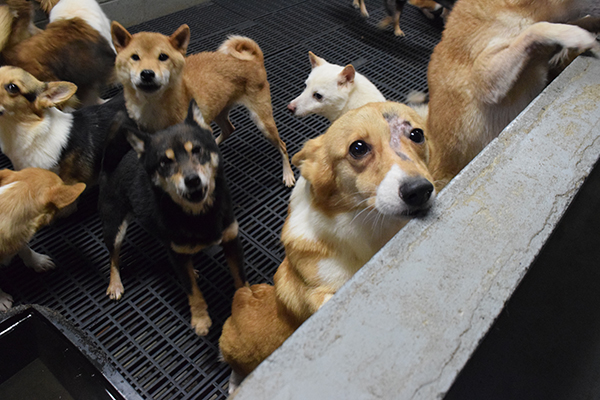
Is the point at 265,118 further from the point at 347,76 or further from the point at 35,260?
the point at 35,260

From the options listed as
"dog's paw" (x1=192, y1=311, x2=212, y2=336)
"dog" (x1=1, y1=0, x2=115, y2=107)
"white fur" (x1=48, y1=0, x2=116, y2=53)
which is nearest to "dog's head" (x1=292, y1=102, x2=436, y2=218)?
"dog's paw" (x1=192, y1=311, x2=212, y2=336)

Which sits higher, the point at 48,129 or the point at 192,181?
the point at 192,181

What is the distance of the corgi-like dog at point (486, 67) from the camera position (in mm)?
1805

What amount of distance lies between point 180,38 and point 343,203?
1894 mm

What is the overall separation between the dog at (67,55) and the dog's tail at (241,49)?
1057 mm

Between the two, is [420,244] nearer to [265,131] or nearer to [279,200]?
[279,200]

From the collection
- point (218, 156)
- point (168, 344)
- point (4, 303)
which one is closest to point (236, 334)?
point (168, 344)

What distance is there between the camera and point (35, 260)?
2.25 meters

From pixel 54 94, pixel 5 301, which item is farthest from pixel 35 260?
pixel 54 94

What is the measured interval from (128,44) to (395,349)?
8.16 ft

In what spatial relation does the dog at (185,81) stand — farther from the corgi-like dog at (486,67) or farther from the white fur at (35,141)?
the corgi-like dog at (486,67)

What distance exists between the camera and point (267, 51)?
3.78 meters

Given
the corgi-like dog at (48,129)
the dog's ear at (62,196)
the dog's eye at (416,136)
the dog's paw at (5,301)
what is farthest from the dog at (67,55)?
the dog's eye at (416,136)

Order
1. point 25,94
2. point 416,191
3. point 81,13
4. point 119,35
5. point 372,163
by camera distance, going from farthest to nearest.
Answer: point 81,13, point 119,35, point 25,94, point 372,163, point 416,191
